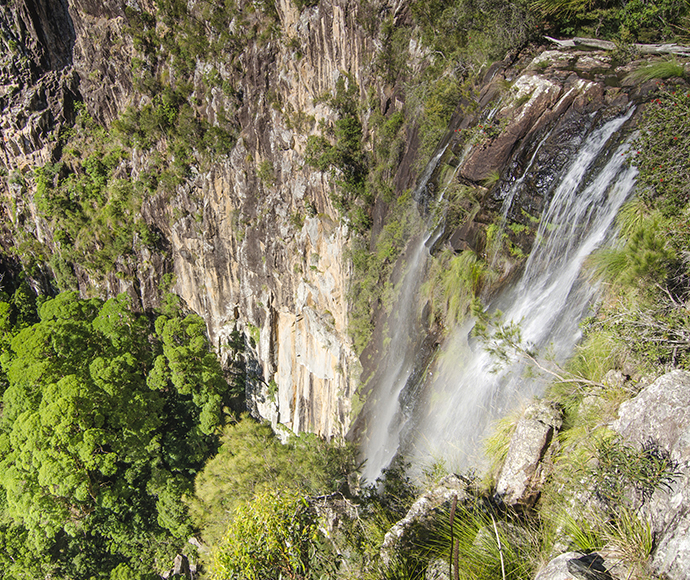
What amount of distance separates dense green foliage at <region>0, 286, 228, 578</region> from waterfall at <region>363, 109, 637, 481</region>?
10.0 meters

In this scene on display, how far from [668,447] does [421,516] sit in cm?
312

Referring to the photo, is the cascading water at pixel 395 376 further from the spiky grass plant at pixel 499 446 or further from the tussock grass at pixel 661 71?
the tussock grass at pixel 661 71

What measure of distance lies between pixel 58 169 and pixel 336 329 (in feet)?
55.1

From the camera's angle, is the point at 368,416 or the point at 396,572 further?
the point at 368,416

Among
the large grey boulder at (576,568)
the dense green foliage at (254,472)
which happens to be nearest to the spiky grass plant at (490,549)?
the large grey boulder at (576,568)

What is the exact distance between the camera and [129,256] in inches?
734

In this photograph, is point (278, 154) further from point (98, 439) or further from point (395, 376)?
point (98, 439)

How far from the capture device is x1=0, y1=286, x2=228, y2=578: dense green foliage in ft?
37.9

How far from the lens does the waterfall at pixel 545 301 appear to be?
6.01 meters

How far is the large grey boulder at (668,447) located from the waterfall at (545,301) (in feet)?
6.52

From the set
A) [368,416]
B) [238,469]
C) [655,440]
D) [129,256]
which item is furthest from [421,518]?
[129,256]

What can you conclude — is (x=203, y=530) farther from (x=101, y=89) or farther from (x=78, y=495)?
(x=101, y=89)

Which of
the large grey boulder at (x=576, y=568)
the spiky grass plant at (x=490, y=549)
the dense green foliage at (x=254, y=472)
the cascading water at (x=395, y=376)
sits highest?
the large grey boulder at (x=576, y=568)

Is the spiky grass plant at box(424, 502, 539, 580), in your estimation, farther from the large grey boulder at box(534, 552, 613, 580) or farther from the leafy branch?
the leafy branch
